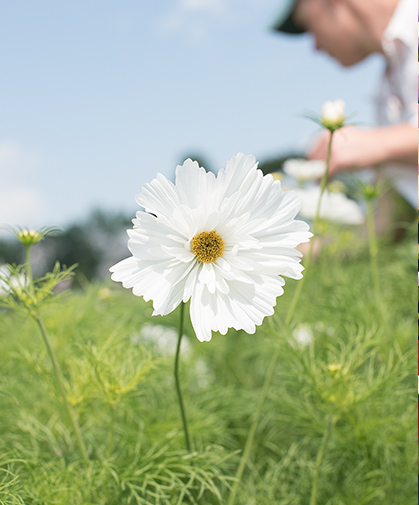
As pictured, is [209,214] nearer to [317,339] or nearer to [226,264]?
[226,264]

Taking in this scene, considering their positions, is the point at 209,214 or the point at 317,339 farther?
the point at 317,339

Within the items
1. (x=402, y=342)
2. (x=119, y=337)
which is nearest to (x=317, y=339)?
(x=402, y=342)

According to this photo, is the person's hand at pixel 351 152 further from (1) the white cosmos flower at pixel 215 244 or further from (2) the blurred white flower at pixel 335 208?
(1) the white cosmos flower at pixel 215 244

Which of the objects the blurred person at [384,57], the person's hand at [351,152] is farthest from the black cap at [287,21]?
the person's hand at [351,152]

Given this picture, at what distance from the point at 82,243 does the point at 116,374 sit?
8.39 ft

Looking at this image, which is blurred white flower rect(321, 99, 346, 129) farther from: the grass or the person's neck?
the person's neck

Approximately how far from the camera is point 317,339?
49cm

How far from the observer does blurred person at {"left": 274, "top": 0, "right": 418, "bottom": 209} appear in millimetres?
792

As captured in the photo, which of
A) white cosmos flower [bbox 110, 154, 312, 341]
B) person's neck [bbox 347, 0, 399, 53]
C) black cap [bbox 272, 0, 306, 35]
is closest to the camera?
white cosmos flower [bbox 110, 154, 312, 341]

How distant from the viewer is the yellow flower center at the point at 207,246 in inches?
9.3

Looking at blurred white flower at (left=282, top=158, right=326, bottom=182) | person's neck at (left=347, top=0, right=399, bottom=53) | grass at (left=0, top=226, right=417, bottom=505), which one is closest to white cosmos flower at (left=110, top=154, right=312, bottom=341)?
grass at (left=0, top=226, right=417, bottom=505)

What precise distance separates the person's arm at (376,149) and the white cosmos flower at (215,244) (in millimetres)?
602

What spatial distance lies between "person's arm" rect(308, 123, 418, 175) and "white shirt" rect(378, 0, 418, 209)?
0.09 ft

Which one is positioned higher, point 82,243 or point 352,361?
point 82,243
